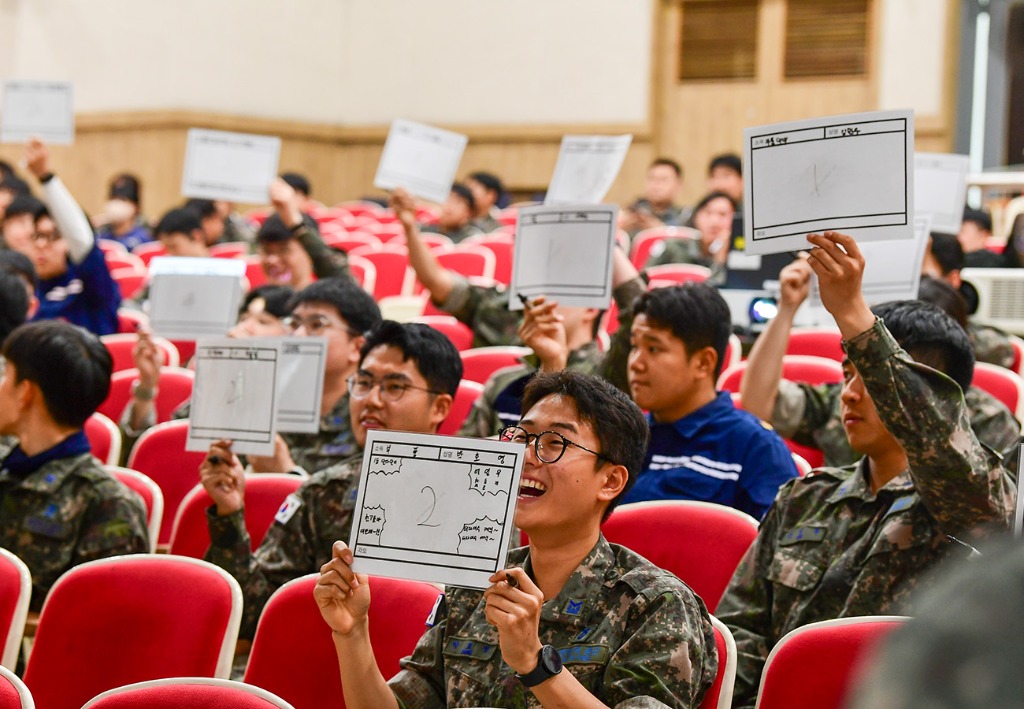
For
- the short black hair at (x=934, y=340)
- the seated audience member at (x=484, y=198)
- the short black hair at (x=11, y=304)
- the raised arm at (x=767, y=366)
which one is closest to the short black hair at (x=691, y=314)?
the raised arm at (x=767, y=366)

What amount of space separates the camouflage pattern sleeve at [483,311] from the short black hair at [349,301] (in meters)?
0.84

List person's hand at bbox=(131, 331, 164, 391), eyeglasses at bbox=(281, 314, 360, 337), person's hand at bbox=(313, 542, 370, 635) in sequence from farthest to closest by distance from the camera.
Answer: person's hand at bbox=(131, 331, 164, 391) → eyeglasses at bbox=(281, 314, 360, 337) → person's hand at bbox=(313, 542, 370, 635)

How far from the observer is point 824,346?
4527mm

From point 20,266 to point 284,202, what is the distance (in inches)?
43.8

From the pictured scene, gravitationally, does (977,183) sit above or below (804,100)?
below

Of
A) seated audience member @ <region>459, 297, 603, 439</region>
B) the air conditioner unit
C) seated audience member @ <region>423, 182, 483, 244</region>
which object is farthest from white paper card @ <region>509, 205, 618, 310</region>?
seated audience member @ <region>423, 182, 483, 244</region>

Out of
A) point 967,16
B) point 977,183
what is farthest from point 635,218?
point 967,16

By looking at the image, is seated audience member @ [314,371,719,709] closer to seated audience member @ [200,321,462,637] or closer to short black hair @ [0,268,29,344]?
seated audience member @ [200,321,462,637]

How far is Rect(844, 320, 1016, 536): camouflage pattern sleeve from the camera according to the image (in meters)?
2.03

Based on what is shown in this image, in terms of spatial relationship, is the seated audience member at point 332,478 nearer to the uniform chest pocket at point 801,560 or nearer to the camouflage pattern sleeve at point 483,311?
the uniform chest pocket at point 801,560

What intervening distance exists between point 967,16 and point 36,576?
8.63 meters

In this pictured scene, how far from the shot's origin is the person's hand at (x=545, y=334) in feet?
10.4

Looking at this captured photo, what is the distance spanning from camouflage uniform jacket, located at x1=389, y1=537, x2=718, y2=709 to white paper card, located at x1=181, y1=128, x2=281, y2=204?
4566 millimetres

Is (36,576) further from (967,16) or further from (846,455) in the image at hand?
(967,16)
